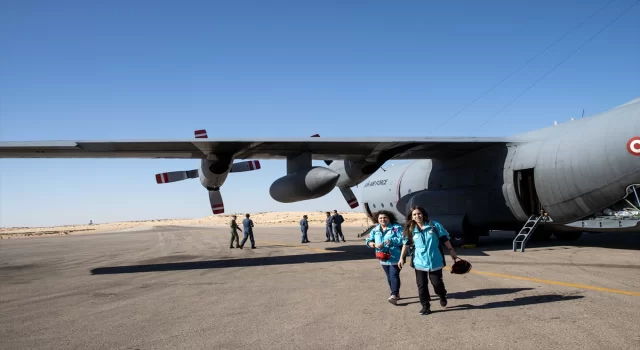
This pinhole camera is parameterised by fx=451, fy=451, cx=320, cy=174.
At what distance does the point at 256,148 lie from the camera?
1494 cm

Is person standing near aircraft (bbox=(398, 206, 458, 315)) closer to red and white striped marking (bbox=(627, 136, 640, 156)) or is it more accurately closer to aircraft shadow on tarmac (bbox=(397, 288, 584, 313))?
aircraft shadow on tarmac (bbox=(397, 288, 584, 313))

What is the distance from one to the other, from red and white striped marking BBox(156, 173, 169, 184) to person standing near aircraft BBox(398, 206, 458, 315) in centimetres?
1190

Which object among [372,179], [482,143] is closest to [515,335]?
[482,143]

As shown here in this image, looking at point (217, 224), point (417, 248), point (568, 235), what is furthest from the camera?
point (217, 224)

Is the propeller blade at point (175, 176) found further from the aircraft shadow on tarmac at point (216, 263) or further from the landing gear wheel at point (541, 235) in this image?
the landing gear wheel at point (541, 235)

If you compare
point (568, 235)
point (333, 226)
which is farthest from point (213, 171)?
point (568, 235)

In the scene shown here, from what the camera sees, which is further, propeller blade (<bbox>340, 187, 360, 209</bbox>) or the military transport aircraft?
propeller blade (<bbox>340, 187, 360, 209</bbox>)

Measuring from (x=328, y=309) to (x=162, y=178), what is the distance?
11333 millimetres

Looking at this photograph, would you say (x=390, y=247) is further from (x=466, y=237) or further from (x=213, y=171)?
(x=466, y=237)

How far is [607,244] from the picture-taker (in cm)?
1555

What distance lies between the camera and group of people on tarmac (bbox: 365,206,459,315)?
639cm

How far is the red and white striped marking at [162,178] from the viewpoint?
643 inches

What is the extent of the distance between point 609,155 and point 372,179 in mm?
13026

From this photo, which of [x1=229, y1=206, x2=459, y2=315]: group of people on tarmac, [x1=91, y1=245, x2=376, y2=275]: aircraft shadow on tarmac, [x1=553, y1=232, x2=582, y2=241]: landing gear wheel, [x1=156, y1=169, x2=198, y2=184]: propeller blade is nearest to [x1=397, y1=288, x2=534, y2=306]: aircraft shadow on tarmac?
[x1=229, y1=206, x2=459, y2=315]: group of people on tarmac
